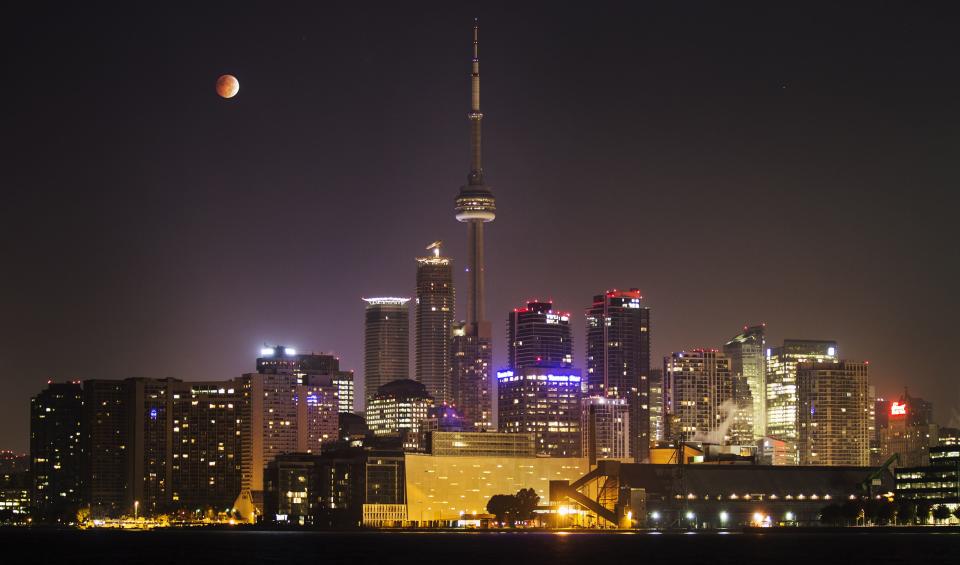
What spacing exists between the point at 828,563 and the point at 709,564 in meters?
14.7

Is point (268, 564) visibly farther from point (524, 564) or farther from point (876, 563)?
point (876, 563)

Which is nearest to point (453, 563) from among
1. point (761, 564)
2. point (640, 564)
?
point (640, 564)

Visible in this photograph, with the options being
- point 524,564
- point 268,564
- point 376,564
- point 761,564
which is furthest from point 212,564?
point 761,564

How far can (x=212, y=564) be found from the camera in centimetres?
19950

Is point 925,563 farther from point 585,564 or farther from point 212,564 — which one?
point 212,564

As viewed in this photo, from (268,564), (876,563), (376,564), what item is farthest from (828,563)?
(268,564)

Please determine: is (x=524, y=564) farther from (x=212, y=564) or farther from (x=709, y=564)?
(x=212, y=564)

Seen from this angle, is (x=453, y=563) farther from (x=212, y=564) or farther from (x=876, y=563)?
(x=876, y=563)

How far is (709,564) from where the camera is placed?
200 metres

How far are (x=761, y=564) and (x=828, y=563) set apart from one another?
354 inches

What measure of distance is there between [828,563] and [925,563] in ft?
38.6

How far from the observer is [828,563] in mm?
199750

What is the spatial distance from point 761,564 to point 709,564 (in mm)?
6406

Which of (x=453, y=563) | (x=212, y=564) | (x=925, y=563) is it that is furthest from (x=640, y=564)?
(x=212, y=564)
